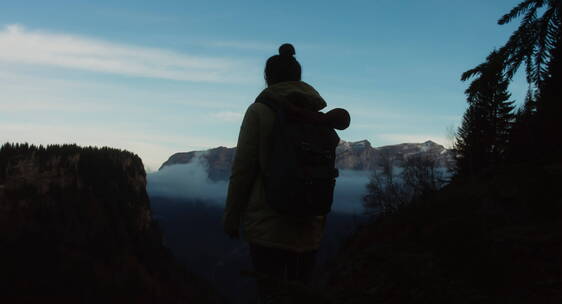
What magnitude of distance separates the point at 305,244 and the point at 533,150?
18.2 feet

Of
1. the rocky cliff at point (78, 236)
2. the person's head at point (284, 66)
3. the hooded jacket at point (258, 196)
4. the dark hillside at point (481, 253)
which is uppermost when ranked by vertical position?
the person's head at point (284, 66)

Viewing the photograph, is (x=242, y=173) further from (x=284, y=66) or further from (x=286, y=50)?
(x=286, y=50)

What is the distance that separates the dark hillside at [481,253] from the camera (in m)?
2.32

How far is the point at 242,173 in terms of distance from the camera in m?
3.59

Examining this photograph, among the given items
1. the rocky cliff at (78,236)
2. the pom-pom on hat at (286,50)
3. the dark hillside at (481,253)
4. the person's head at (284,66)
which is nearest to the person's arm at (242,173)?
the person's head at (284,66)

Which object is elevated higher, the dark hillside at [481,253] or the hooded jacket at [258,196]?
the hooded jacket at [258,196]

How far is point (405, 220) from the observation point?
9.73 meters

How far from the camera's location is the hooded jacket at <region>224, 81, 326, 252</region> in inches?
139

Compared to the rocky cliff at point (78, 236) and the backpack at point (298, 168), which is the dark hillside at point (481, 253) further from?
the rocky cliff at point (78, 236)

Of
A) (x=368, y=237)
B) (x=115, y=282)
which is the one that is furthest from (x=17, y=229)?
(x=368, y=237)

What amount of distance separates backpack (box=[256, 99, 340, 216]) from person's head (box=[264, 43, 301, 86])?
1.23 feet

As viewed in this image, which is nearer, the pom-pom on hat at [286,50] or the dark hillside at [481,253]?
the dark hillside at [481,253]

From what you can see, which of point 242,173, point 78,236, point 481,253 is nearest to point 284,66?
point 242,173

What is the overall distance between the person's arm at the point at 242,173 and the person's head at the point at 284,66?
0.43 meters
